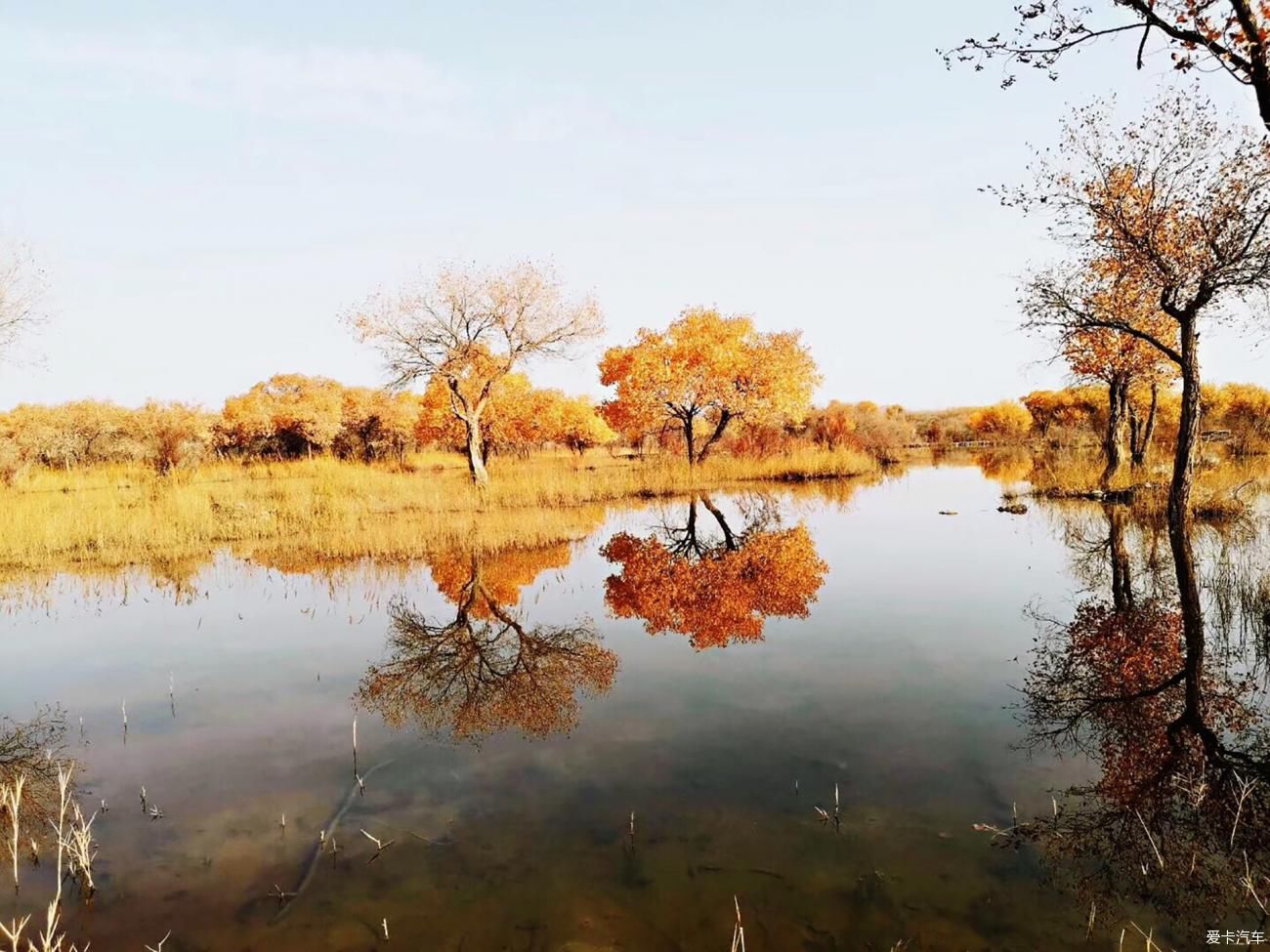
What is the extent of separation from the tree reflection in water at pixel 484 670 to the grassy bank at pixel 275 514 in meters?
5.27

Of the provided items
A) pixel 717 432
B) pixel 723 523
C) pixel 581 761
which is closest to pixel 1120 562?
pixel 723 523

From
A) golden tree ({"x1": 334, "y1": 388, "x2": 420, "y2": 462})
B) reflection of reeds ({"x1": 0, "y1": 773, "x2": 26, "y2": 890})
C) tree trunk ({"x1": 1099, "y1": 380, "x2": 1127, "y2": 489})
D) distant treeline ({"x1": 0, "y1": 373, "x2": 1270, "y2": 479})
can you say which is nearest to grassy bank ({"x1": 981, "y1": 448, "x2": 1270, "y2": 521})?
tree trunk ({"x1": 1099, "y1": 380, "x2": 1127, "y2": 489})

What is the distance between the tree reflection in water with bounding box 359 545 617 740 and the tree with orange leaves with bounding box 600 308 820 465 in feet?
74.3

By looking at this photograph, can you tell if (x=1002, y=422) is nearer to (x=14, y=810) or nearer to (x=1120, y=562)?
(x=1120, y=562)

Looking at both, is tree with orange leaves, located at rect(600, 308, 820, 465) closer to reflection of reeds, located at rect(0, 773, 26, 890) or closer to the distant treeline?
the distant treeline

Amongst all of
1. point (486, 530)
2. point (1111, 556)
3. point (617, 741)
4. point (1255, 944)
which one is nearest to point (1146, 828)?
point (1255, 944)

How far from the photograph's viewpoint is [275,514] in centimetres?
1783

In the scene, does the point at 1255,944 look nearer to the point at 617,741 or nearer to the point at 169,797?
the point at 617,741

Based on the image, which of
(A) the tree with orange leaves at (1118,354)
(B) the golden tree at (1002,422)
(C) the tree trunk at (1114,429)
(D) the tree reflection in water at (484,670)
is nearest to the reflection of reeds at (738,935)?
(D) the tree reflection in water at (484,670)

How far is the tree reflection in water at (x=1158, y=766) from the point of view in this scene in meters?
3.53

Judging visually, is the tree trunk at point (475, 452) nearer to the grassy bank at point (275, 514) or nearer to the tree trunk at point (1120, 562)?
the grassy bank at point (275, 514)

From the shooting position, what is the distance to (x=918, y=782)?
4.75 metres

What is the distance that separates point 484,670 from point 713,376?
26625mm

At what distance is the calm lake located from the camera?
137 inches
